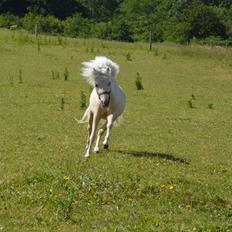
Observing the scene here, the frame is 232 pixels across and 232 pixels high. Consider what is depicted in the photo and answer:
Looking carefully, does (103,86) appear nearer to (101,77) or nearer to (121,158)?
(101,77)

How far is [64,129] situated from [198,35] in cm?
5296

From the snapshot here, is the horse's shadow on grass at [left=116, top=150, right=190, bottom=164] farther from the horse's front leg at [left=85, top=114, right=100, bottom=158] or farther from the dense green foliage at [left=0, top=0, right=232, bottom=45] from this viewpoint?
the dense green foliage at [left=0, top=0, right=232, bottom=45]

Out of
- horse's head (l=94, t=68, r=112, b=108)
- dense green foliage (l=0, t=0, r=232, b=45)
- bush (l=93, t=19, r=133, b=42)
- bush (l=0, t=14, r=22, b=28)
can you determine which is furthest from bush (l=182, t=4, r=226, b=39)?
horse's head (l=94, t=68, r=112, b=108)

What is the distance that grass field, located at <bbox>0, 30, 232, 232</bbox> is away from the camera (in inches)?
296

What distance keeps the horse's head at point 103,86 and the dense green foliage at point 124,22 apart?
4171cm

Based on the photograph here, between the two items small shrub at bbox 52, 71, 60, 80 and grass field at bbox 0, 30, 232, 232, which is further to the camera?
small shrub at bbox 52, 71, 60, 80

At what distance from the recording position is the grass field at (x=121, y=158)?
7.53 m

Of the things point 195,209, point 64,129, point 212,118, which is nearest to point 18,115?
point 64,129

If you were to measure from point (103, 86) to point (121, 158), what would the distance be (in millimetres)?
1328

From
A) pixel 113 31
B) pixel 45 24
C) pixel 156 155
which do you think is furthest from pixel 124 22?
pixel 156 155

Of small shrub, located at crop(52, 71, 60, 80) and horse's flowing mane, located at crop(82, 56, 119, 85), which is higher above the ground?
horse's flowing mane, located at crop(82, 56, 119, 85)

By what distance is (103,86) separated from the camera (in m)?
11.3

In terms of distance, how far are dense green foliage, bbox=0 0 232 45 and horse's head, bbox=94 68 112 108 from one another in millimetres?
41708

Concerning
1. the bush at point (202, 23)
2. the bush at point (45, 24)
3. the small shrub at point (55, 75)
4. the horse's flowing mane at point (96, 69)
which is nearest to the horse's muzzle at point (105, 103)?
the horse's flowing mane at point (96, 69)
